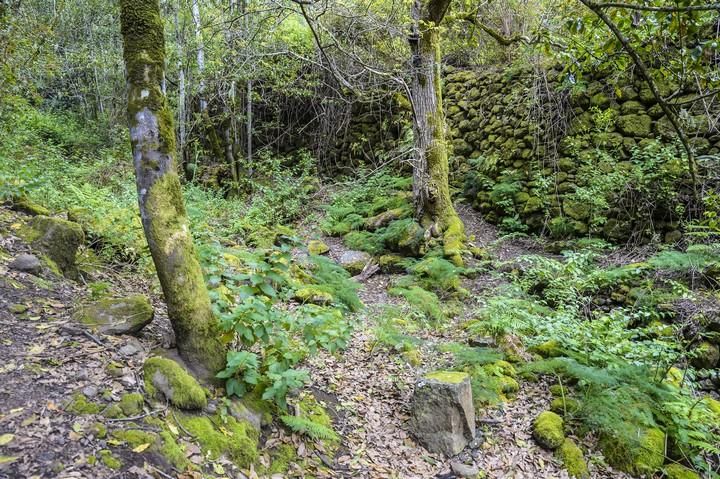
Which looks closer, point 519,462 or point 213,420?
point 213,420

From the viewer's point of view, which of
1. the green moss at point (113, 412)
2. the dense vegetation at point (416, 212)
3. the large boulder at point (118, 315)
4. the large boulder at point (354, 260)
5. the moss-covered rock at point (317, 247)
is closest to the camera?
the green moss at point (113, 412)

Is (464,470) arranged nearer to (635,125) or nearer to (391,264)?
(391,264)

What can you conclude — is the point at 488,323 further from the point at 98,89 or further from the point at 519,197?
the point at 98,89

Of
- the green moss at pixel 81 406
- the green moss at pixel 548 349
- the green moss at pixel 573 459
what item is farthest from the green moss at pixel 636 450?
the green moss at pixel 81 406

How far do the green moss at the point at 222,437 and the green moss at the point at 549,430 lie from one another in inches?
90.3

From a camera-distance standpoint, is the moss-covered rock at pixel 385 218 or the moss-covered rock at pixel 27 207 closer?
the moss-covered rock at pixel 27 207

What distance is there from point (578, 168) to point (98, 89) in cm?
1584

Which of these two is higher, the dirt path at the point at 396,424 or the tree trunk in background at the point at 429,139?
the tree trunk in background at the point at 429,139

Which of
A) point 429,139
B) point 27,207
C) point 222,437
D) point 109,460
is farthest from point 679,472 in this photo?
point 27,207

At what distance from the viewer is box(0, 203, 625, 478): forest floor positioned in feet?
6.62

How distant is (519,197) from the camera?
777 centimetres

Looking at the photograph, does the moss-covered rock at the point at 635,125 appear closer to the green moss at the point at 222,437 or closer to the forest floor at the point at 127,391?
the forest floor at the point at 127,391

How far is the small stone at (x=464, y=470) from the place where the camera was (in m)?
3.02

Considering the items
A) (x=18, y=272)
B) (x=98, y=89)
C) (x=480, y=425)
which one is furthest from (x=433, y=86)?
(x=98, y=89)
